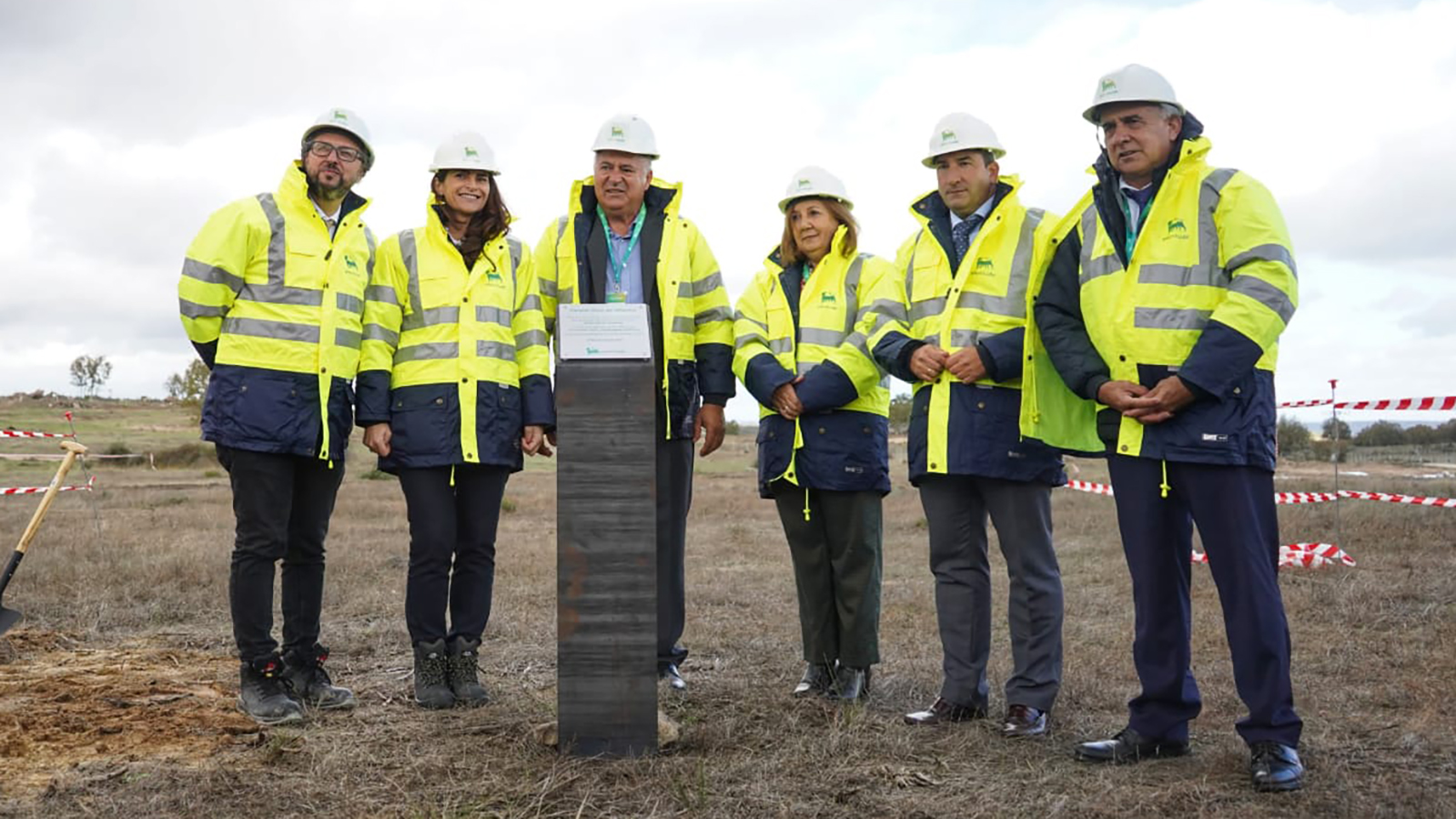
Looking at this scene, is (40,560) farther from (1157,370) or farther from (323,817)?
(1157,370)

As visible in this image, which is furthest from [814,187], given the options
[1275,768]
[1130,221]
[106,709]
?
[106,709]

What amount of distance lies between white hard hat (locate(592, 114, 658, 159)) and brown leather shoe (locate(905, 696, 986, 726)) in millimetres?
2781

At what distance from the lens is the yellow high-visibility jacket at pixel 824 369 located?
5133 mm

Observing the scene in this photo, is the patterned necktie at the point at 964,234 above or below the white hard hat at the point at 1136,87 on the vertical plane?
below

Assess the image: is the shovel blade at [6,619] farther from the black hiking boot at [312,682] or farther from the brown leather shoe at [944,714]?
the brown leather shoe at [944,714]

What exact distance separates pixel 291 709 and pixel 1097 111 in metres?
4.15

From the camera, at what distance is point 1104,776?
3.89 meters

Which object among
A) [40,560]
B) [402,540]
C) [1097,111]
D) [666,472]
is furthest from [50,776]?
[402,540]

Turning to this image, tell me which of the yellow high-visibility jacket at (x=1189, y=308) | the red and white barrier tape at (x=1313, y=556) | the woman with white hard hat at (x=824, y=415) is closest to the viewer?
the yellow high-visibility jacket at (x=1189, y=308)

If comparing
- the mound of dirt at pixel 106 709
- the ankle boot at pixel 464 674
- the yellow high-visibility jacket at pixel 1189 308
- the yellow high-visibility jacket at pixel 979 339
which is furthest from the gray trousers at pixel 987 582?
the mound of dirt at pixel 106 709

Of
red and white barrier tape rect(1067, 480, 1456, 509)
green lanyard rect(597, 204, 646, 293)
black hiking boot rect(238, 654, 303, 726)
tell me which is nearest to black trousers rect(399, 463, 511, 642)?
black hiking boot rect(238, 654, 303, 726)

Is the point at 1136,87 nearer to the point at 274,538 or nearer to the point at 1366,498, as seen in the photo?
the point at 274,538

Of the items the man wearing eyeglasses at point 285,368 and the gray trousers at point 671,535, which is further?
the gray trousers at point 671,535

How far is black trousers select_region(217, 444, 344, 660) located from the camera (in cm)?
487
